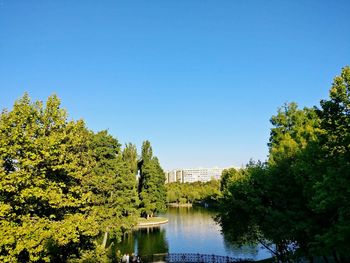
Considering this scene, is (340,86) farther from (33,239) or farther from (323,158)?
(33,239)

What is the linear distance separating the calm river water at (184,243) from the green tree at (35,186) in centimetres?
3002

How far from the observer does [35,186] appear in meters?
19.2

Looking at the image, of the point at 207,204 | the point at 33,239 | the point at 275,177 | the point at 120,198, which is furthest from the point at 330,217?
the point at 207,204

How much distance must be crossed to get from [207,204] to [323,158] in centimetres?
13113

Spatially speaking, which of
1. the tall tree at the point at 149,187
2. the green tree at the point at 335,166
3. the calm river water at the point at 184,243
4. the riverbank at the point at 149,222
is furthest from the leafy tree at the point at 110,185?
the tall tree at the point at 149,187

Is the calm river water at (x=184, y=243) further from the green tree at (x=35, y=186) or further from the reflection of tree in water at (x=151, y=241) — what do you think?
the green tree at (x=35, y=186)

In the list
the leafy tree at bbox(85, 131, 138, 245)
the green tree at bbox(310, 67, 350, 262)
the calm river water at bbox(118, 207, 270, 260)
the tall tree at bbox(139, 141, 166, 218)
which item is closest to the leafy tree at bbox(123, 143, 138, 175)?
the tall tree at bbox(139, 141, 166, 218)

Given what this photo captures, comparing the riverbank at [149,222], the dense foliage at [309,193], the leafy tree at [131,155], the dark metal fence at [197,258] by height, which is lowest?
the dark metal fence at [197,258]

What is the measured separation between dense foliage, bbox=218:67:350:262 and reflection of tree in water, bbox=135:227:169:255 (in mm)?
20978

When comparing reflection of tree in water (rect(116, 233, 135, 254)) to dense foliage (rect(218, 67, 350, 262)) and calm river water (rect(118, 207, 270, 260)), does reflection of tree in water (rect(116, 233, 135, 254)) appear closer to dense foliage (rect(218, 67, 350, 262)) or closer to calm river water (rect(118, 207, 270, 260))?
calm river water (rect(118, 207, 270, 260))

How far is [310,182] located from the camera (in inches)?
733

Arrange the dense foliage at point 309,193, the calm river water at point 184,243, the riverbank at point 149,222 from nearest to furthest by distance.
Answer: the dense foliage at point 309,193 → the calm river water at point 184,243 → the riverbank at point 149,222

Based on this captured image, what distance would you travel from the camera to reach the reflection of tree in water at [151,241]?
163 feet

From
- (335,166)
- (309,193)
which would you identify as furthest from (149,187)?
(335,166)
